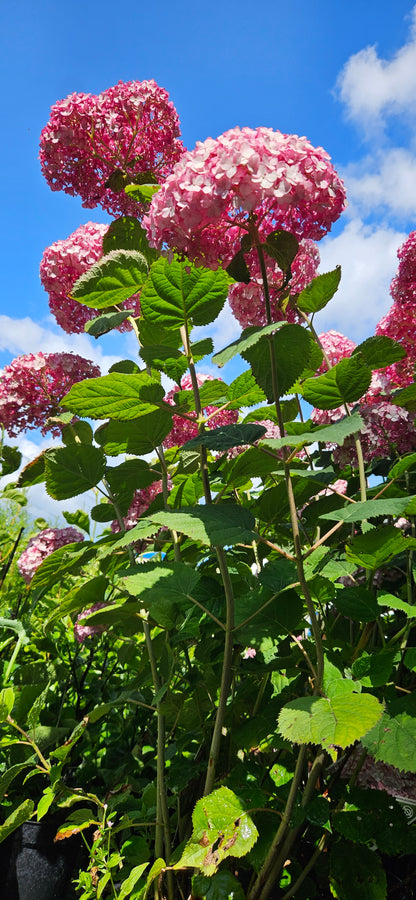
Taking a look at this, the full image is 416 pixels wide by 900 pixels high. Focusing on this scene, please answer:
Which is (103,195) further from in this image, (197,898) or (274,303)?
(197,898)

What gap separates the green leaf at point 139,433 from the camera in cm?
114

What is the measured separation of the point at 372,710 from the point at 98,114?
1863 mm

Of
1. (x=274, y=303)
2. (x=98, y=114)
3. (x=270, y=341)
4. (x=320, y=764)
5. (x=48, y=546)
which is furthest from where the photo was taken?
(x=48, y=546)

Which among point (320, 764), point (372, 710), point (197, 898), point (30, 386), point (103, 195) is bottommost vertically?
point (197, 898)

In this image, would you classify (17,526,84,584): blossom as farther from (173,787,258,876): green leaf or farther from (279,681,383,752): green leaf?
(279,681,383,752): green leaf

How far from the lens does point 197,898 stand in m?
0.99

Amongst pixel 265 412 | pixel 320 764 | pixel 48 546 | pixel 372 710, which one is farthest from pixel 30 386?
pixel 372 710

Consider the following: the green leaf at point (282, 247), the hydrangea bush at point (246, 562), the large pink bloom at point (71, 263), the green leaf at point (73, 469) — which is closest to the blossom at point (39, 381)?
the large pink bloom at point (71, 263)

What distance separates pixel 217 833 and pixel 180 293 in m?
0.88

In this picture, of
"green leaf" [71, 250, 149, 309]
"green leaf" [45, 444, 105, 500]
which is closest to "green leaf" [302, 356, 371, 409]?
"green leaf" [71, 250, 149, 309]

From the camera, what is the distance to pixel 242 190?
0.98 meters

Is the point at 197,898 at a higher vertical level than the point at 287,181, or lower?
lower

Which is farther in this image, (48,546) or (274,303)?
(48,546)

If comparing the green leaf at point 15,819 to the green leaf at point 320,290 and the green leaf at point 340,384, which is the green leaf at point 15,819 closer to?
the green leaf at point 340,384
